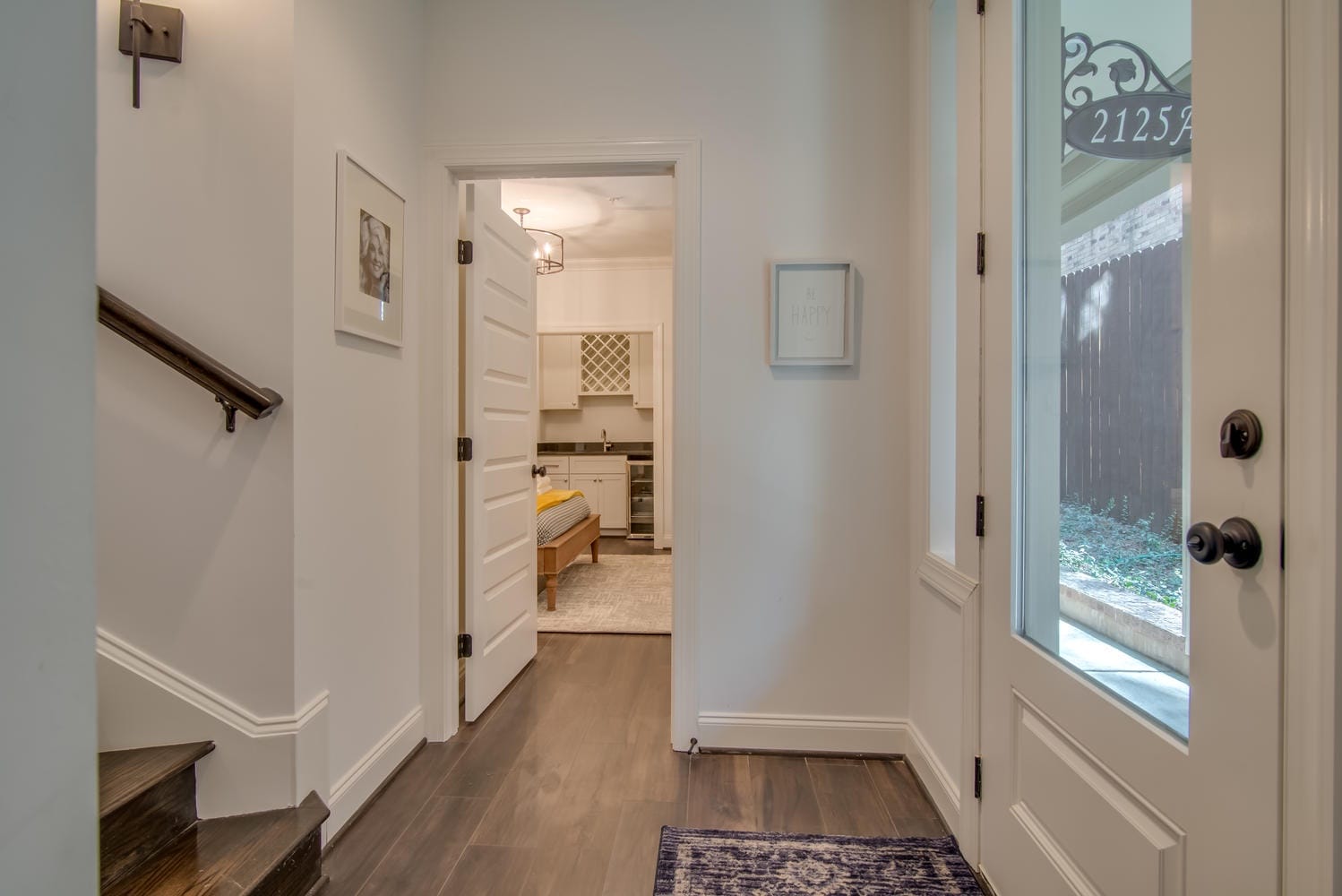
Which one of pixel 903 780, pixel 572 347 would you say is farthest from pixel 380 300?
pixel 572 347

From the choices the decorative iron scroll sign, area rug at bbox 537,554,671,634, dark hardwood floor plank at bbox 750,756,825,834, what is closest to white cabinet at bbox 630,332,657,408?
area rug at bbox 537,554,671,634

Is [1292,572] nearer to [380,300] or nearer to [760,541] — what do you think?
[760,541]

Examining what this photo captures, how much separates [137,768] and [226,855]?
281 millimetres

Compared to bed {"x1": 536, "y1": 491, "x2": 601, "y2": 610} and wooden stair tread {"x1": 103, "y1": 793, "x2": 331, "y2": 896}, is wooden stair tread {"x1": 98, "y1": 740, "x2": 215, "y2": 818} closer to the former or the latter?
wooden stair tread {"x1": 103, "y1": 793, "x2": 331, "y2": 896}

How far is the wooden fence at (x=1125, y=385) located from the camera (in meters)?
0.96

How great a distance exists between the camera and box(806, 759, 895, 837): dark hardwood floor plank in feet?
5.72

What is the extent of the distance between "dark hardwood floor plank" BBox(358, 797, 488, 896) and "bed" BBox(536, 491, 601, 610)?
188 centimetres

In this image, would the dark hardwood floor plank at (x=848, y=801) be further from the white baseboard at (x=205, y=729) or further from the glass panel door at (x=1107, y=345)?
the white baseboard at (x=205, y=729)

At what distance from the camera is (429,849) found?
5.40 ft

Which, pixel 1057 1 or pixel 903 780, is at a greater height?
pixel 1057 1

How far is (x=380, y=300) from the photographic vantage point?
1933 millimetres

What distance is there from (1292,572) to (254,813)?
206cm

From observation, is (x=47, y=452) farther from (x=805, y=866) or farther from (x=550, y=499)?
(x=550, y=499)

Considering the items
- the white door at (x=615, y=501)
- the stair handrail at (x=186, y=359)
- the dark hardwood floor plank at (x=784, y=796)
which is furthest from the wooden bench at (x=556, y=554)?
the stair handrail at (x=186, y=359)
